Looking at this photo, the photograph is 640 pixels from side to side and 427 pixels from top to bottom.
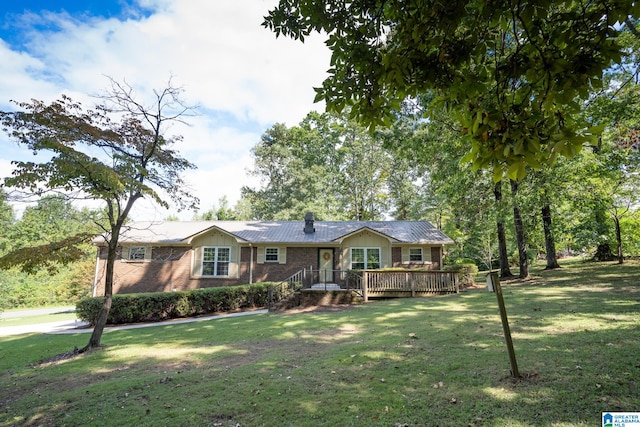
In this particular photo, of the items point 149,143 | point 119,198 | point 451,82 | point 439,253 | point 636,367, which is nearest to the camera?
point 451,82

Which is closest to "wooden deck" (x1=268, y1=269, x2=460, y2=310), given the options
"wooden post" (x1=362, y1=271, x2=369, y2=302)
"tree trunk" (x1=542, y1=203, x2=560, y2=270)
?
"wooden post" (x1=362, y1=271, x2=369, y2=302)

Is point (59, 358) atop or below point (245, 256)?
below

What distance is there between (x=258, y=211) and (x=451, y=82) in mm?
34359

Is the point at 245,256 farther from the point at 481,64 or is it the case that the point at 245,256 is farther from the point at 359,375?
the point at 481,64

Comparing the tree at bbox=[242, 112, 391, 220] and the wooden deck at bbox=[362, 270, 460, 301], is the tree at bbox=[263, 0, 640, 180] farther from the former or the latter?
the tree at bbox=[242, 112, 391, 220]

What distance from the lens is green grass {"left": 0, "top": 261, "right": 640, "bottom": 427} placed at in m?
3.60

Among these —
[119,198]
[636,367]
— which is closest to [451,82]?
Result: [636,367]

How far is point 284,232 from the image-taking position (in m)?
20.9

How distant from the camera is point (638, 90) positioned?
29.9 feet

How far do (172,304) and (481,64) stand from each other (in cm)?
1444

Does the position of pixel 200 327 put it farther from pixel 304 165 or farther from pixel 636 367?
pixel 304 165

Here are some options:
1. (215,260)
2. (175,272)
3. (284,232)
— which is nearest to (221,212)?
(284,232)

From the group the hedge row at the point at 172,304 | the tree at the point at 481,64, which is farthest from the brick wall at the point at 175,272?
the tree at the point at 481,64

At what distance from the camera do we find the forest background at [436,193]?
34.7 feet
